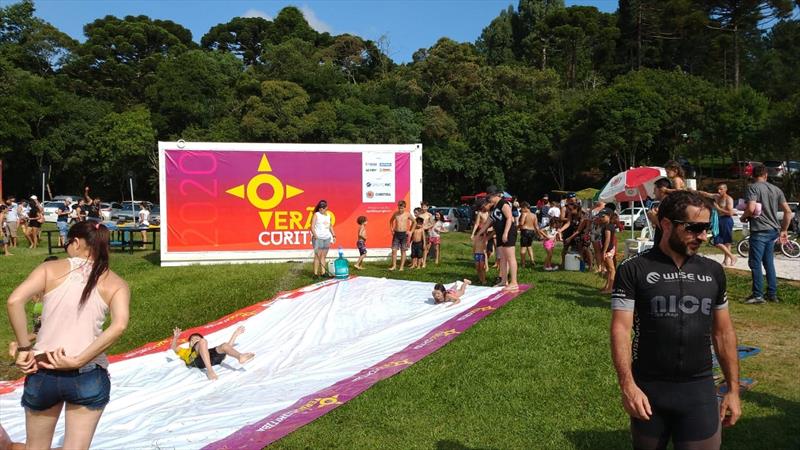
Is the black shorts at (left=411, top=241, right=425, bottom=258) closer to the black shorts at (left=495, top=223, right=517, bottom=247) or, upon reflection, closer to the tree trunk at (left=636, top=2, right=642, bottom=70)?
the black shorts at (left=495, top=223, right=517, bottom=247)

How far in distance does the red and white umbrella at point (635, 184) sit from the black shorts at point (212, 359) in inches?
365

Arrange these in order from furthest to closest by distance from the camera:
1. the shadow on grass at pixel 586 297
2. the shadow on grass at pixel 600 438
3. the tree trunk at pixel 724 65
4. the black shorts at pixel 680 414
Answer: the tree trunk at pixel 724 65
the shadow on grass at pixel 586 297
the shadow on grass at pixel 600 438
the black shorts at pixel 680 414

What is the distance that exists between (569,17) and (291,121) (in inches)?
1307

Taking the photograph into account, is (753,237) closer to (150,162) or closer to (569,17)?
(150,162)

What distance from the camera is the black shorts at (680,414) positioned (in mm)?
3066

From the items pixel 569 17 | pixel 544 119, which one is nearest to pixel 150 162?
pixel 544 119

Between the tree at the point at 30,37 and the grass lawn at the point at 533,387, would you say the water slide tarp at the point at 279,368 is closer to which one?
the grass lawn at the point at 533,387

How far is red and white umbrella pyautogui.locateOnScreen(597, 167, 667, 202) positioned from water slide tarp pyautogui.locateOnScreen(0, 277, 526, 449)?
15.1ft

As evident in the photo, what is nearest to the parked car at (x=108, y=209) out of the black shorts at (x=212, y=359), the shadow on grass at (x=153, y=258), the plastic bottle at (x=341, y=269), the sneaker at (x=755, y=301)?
the shadow on grass at (x=153, y=258)

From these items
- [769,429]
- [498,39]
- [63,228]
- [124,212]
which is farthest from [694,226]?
[498,39]

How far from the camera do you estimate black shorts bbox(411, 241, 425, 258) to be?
15.6m

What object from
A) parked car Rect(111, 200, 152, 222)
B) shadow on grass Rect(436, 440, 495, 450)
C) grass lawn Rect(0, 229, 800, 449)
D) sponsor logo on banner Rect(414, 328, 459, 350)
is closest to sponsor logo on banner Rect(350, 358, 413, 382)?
grass lawn Rect(0, 229, 800, 449)

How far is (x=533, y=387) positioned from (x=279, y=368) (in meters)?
3.62

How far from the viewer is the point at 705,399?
122 inches
